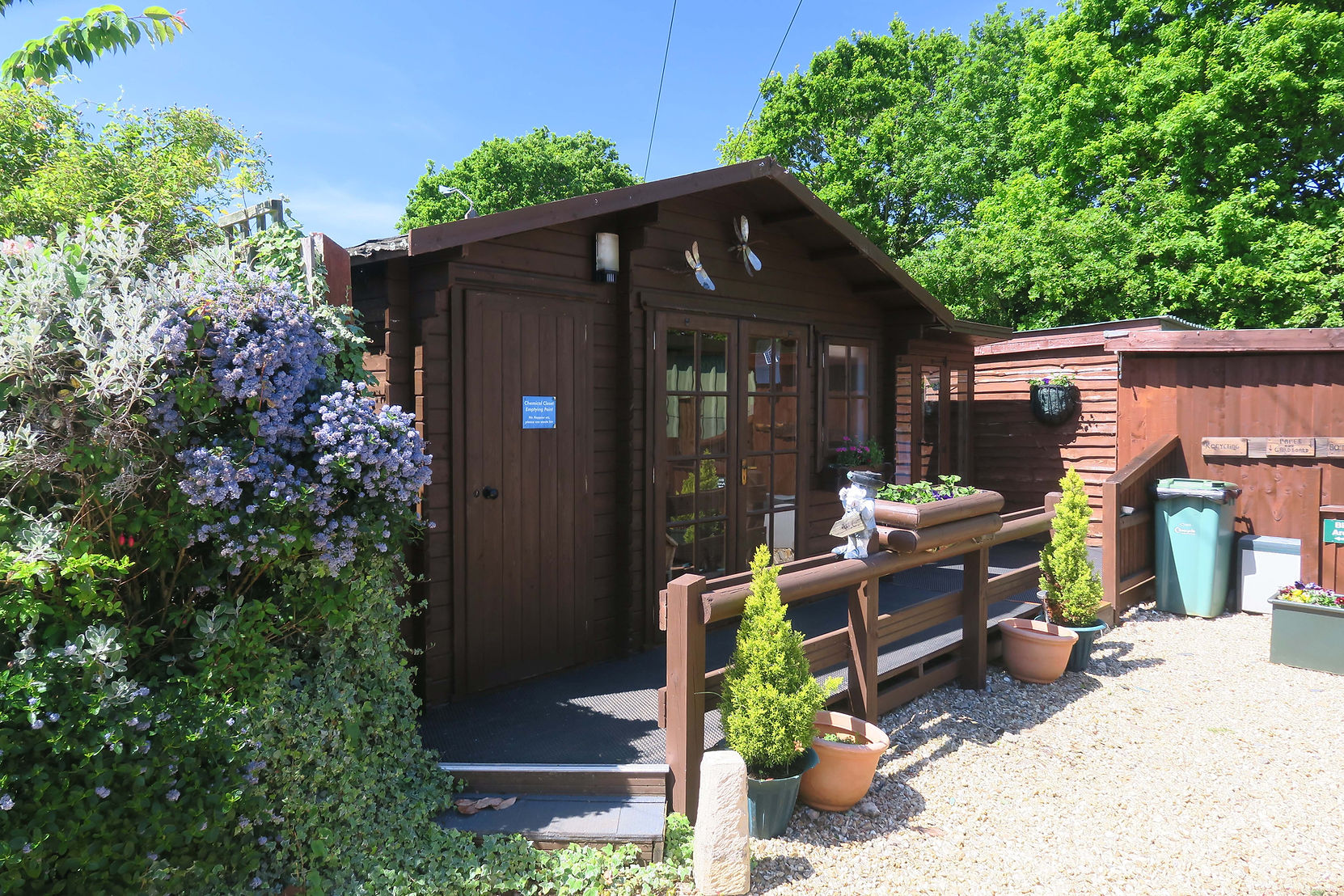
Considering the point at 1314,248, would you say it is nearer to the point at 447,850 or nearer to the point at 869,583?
the point at 869,583

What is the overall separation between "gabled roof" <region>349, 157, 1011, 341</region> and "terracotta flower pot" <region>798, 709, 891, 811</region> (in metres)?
2.71

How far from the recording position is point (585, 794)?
307cm

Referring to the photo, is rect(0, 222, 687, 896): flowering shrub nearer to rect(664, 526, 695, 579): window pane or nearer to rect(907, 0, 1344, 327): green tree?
rect(664, 526, 695, 579): window pane

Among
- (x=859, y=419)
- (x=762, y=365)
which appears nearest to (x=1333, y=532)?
(x=859, y=419)

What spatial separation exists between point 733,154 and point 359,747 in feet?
71.6

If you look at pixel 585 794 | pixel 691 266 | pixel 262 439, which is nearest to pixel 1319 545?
pixel 691 266

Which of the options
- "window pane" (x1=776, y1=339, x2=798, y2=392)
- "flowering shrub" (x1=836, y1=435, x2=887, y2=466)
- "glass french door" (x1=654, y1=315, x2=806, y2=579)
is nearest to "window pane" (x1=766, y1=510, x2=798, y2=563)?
"glass french door" (x1=654, y1=315, x2=806, y2=579)

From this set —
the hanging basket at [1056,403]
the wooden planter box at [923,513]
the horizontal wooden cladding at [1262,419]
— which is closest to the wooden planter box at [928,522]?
the wooden planter box at [923,513]

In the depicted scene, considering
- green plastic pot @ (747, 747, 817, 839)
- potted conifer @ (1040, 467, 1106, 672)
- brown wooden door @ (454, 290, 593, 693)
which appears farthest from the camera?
potted conifer @ (1040, 467, 1106, 672)

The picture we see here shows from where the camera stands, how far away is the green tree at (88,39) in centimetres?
379

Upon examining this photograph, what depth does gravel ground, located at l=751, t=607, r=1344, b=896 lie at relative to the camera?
2.94m

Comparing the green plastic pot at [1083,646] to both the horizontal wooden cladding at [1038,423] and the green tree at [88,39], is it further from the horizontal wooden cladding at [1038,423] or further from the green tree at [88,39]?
the green tree at [88,39]

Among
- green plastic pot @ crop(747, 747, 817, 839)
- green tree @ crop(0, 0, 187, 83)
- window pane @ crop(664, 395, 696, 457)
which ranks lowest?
green plastic pot @ crop(747, 747, 817, 839)

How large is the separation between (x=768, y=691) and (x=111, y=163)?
12342mm
